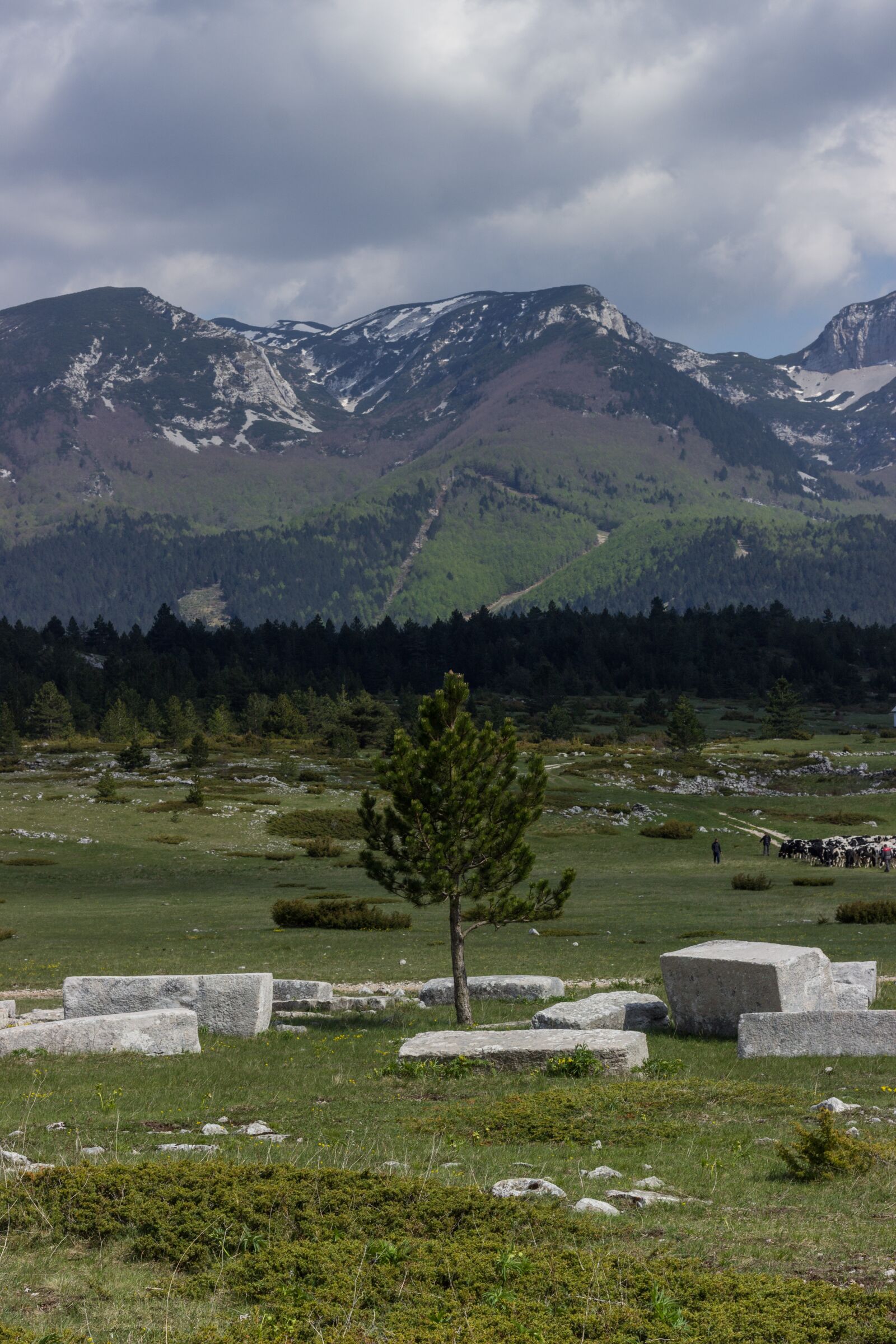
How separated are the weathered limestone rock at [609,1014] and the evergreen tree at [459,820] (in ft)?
8.85

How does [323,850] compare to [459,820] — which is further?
[323,850]

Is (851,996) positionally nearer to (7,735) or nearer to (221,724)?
(7,735)

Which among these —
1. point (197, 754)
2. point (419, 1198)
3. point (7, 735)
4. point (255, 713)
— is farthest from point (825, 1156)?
point (255, 713)

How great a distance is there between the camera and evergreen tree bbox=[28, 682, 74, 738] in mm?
135125

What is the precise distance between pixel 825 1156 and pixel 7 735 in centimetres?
11842

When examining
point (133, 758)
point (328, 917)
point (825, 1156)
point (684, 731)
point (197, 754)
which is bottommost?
point (328, 917)

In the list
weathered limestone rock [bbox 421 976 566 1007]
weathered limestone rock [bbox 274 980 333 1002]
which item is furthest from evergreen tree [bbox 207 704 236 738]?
weathered limestone rock [bbox 421 976 566 1007]

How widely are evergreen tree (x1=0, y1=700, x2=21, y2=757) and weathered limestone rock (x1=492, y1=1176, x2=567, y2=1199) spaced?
115 m

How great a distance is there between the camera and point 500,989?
26.8 m

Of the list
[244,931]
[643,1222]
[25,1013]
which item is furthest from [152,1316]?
[244,931]

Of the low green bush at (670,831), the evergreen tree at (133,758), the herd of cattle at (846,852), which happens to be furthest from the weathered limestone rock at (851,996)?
the evergreen tree at (133,758)

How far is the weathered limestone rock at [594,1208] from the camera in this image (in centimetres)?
1001

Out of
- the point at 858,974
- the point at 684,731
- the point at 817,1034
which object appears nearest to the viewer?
the point at 817,1034

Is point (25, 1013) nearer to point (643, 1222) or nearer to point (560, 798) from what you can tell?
point (643, 1222)
